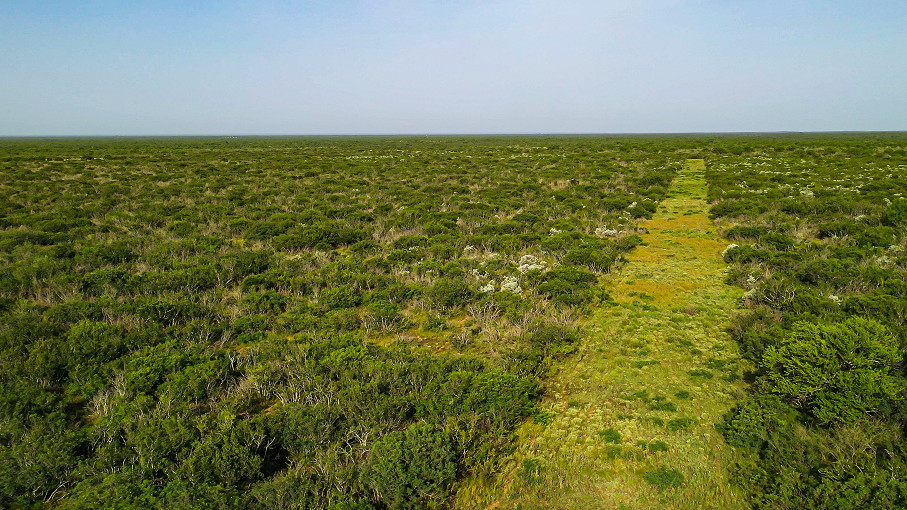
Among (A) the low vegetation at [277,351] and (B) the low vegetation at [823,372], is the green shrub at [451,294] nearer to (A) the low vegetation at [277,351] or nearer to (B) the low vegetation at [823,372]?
(A) the low vegetation at [277,351]

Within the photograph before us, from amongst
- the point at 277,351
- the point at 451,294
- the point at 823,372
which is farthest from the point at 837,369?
the point at 277,351

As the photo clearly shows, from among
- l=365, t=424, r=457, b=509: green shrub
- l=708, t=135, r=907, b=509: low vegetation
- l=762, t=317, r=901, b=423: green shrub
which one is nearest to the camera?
l=708, t=135, r=907, b=509: low vegetation

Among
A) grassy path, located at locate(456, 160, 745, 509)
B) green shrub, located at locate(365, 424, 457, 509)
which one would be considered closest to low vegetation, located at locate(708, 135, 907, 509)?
grassy path, located at locate(456, 160, 745, 509)

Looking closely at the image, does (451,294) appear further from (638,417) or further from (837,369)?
(837,369)

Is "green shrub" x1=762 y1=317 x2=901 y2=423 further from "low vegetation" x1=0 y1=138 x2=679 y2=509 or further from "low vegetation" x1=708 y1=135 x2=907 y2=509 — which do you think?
"low vegetation" x1=0 y1=138 x2=679 y2=509

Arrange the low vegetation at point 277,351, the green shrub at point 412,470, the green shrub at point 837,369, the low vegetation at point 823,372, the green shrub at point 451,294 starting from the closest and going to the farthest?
the low vegetation at point 823,372
the green shrub at point 412,470
the low vegetation at point 277,351
the green shrub at point 837,369
the green shrub at point 451,294

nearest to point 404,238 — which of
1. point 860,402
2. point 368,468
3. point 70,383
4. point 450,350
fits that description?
point 450,350

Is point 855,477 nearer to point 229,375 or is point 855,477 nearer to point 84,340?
point 229,375

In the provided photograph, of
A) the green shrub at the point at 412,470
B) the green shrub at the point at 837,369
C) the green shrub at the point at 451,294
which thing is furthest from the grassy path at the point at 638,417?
the green shrub at the point at 451,294
